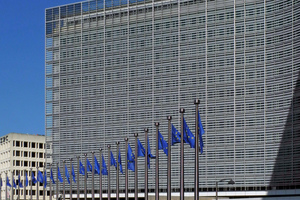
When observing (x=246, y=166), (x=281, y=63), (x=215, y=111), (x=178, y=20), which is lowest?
(x=246, y=166)

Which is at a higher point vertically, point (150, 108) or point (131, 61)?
point (131, 61)

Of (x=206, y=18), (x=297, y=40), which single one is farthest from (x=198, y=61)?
(x=297, y=40)

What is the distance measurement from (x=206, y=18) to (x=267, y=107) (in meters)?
21.4

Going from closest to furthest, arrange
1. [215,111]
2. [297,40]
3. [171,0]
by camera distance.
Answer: [297,40], [215,111], [171,0]

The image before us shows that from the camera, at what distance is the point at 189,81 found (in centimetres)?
13975

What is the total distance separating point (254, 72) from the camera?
5276 inches

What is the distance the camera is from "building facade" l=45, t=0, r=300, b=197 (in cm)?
13150

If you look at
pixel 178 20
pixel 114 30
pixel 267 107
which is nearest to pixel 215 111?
pixel 267 107

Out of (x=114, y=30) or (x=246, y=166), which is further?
(x=114, y=30)

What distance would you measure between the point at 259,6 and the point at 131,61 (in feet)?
97.5

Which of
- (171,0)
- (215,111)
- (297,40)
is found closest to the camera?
(297,40)

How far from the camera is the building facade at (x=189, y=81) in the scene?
13150 cm

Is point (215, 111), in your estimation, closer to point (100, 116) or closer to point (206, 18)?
point (206, 18)

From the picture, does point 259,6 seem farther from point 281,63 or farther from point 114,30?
point 114,30
